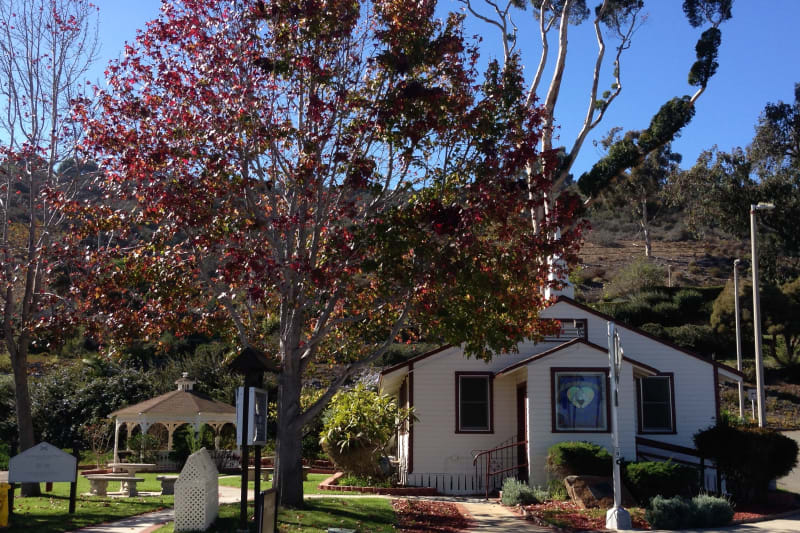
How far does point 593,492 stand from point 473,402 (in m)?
5.47

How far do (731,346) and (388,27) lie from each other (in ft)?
125

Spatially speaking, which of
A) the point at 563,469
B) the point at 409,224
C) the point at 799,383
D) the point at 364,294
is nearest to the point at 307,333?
the point at 364,294

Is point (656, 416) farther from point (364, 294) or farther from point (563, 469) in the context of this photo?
point (364, 294)

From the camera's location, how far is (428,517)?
47.6 ft

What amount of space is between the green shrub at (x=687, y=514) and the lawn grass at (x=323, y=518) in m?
4.78

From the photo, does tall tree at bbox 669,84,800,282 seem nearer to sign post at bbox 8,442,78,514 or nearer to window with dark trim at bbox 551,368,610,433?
window with dark trim at bbox 551,368,610,433

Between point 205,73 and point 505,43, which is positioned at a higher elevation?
point 505,43

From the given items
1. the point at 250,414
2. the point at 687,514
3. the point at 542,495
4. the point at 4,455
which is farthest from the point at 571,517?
the point at 4,455

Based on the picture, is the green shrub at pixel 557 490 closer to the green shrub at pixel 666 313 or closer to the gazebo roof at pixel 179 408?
the gazebo roof at pixel 179 408

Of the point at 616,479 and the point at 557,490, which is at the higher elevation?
the point at 616,479

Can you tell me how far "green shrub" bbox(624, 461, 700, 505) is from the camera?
16.0 metres

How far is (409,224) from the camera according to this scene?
41.1ft

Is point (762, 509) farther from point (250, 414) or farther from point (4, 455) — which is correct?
point (4, 455)

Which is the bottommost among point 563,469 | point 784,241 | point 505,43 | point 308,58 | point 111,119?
point 563,469
